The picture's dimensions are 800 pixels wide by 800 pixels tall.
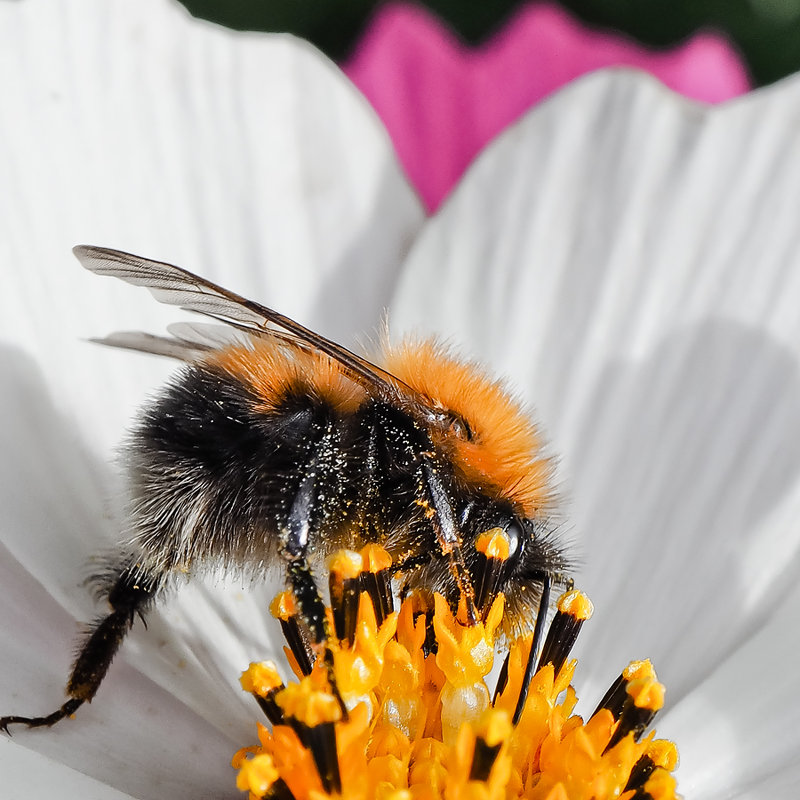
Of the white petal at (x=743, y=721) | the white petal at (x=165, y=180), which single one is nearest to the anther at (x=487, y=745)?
the white petal at (x=743, y=721)

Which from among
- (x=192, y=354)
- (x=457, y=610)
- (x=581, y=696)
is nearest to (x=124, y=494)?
(x=192, y=354)

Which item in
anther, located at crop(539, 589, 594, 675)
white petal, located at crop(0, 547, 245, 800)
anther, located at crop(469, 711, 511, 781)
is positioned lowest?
white petal, located at crop(0, 547, 245, 800)

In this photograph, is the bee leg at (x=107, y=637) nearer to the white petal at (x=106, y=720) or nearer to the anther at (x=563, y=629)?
the white petal at (x=106, y=720)

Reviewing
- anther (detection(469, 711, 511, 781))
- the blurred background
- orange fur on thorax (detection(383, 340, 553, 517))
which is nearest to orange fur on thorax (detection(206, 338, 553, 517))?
orange fur on thorax (detection(383, 340, 553, 517))

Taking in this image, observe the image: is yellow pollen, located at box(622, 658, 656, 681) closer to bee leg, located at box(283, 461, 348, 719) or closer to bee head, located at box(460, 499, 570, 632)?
bee head, located at box(460, 499, 570, 632)

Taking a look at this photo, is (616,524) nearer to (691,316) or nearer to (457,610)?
(691,316)

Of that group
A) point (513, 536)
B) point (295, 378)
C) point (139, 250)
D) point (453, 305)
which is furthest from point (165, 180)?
point (513, 536)
